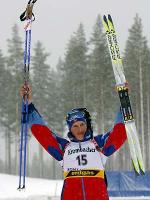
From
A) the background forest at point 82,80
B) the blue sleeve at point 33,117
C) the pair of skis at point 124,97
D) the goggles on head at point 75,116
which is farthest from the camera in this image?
the background forest at point 82,80

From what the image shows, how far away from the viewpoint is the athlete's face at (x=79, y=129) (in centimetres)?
533

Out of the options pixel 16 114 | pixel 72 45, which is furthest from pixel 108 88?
pixel 16 114

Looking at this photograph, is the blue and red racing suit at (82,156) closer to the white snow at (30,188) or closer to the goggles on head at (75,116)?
the goggles on head at (75,116)

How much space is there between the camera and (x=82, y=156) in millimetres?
5312

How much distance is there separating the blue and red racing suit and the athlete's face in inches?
2.5

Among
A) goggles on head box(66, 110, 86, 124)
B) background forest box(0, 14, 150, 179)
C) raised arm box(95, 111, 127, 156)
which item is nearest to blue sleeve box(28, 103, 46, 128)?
goggles on head box(66, 110, 86, 124)

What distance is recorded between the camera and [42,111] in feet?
188

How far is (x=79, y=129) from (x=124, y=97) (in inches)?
45.3

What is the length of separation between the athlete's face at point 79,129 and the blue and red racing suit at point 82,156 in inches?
2.5

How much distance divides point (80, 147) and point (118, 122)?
20.0 inches

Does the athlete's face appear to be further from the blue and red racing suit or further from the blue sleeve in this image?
the blue sleeve

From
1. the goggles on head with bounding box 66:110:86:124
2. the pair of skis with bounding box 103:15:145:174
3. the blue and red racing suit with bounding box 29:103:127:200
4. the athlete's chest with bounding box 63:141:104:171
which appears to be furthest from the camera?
the pair of skis with bounding box 103:15:145:174

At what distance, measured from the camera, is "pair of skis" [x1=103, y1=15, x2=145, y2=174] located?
240 inches

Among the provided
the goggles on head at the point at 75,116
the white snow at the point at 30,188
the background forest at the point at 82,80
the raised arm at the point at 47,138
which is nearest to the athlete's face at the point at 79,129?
the goggles on head at the point at 75,116
